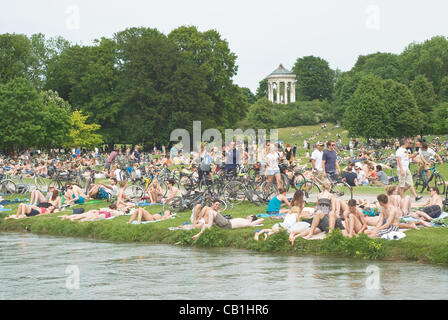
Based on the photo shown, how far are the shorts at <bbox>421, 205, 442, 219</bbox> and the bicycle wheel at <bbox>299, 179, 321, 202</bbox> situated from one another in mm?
4882

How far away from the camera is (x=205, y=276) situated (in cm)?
1395

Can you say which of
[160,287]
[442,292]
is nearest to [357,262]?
[442,292]

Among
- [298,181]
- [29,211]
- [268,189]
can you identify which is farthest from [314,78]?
[268,189]

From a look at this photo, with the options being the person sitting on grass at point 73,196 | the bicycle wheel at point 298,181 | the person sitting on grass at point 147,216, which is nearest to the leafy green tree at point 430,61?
the person sitting on grass at point 73,196

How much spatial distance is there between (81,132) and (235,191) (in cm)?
4711

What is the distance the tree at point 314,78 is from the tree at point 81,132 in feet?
231

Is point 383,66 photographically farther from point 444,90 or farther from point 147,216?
point 147,216

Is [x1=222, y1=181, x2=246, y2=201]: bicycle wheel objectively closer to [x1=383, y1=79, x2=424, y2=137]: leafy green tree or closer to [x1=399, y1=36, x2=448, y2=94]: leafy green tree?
[x1=383, y1=79, x2=424, y2=137]: leafy green tree

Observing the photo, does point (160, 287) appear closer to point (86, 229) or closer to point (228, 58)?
point (86, 229)

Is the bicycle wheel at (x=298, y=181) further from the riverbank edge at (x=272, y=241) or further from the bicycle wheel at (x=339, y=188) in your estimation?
the riverbank edge at (x=272, y=241)

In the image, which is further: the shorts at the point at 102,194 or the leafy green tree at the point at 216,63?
the leafy green tree at the point at 216,63

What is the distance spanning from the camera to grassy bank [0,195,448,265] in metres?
14.7

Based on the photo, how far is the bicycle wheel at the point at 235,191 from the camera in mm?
21781
